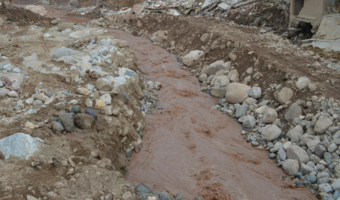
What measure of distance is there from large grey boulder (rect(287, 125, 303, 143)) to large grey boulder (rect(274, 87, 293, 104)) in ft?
3.28

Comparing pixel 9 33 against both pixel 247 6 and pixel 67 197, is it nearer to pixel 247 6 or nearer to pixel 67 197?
pixel 67 197

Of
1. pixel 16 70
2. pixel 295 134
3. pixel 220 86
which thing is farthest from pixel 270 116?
pixel 16 70

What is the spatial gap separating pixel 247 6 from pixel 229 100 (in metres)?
8.07

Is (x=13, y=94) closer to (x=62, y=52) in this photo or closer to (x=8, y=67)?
(x=8, y=67)

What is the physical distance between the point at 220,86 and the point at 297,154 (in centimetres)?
360

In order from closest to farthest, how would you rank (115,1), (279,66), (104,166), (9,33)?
(104,166)
(279,66)
(9,33)
(115,1)

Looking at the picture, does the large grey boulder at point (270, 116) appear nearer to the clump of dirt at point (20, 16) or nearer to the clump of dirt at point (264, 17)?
the clump of dirt at point (264, 17)

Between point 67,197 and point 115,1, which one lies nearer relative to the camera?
point 67,197

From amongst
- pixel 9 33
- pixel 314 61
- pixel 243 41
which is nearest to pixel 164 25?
pixel 243 41

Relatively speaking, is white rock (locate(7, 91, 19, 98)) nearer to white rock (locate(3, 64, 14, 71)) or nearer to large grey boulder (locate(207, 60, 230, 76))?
white rock (locate(3, 64, 14, 71))

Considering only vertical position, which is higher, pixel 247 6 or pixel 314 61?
pixel 247 6

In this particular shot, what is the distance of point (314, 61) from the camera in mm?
7590

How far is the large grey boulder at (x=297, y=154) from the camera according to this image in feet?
16.9

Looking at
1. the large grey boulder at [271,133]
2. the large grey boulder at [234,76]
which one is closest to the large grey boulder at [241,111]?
the large grey boulder at [271,133]
